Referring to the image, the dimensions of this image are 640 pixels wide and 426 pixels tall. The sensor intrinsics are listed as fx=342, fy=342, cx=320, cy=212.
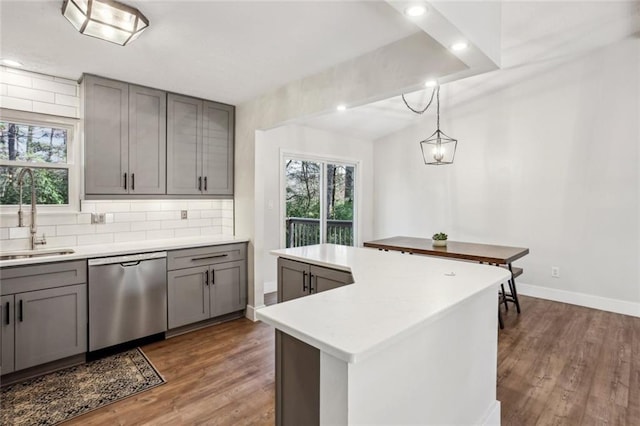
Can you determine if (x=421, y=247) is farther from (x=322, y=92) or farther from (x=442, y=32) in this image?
(x=442, y=32)

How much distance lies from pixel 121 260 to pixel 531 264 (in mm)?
4914

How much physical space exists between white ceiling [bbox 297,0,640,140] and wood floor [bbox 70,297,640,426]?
2.25m

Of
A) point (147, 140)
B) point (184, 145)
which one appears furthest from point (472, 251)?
point (147, 140)

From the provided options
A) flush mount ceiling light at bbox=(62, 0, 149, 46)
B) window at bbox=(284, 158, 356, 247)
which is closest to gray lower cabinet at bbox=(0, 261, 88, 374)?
flush mount ceiling light at bbox=(62, 0, 149, 46)

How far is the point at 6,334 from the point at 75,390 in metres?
0.63

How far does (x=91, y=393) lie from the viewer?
2.34 meters

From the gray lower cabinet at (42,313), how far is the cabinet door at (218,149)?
1.50 metres

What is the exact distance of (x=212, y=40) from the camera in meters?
2.35

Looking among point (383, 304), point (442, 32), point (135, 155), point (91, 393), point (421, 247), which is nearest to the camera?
Answer: point (383, 304)

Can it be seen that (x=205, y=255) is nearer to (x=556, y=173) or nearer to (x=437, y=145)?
(x=437, y=145)

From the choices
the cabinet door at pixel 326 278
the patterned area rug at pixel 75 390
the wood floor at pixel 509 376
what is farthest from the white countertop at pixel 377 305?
the patterned area rug at pixel 75 390

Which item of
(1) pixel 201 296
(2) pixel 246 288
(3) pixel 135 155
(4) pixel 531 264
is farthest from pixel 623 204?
(3) pixel 135 155

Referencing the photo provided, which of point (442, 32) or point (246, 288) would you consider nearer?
point (442, 32)

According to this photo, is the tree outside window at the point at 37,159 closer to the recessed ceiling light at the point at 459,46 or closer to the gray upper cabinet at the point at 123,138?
the gray upper cabinet at the point at 123,138
